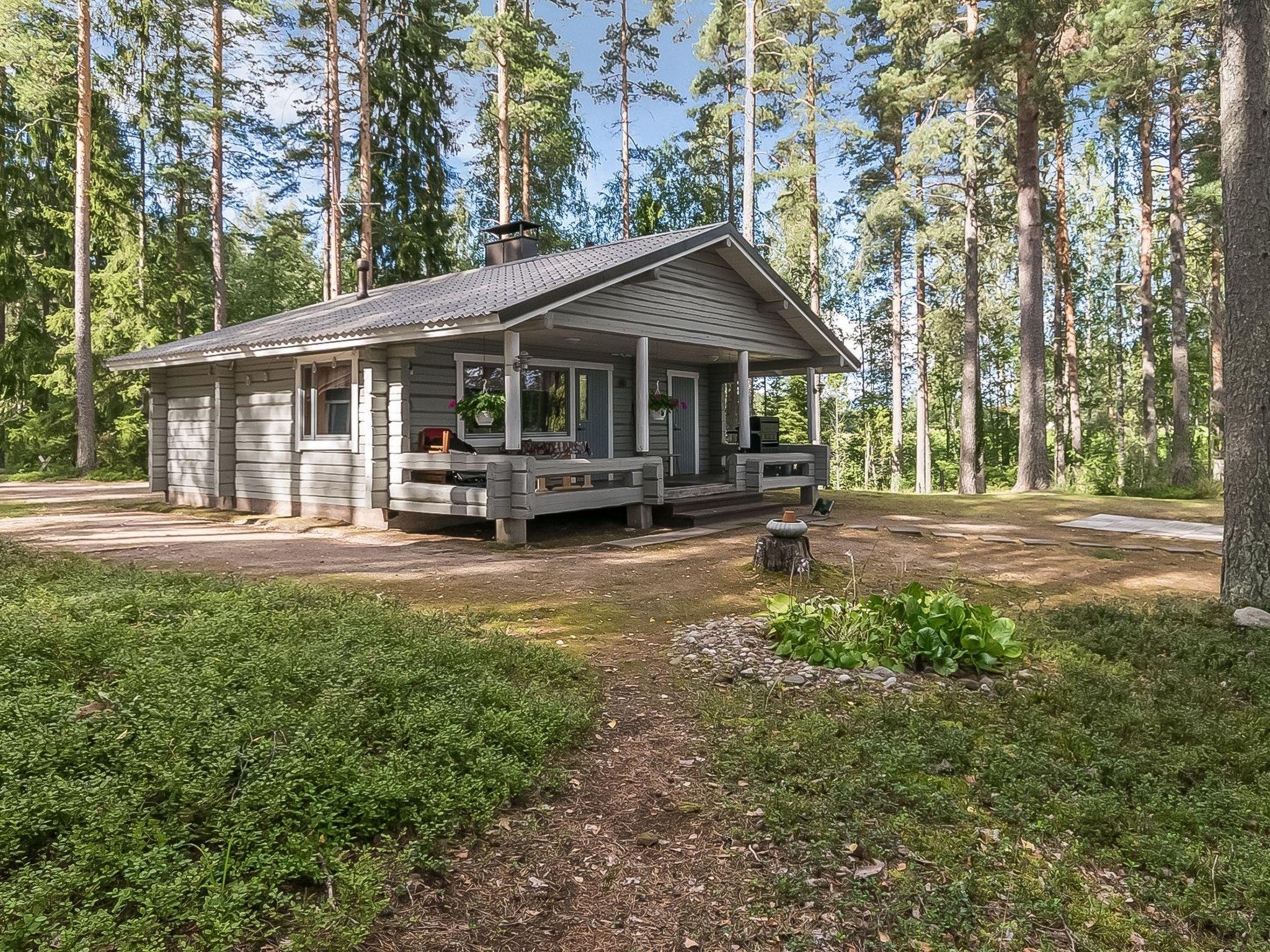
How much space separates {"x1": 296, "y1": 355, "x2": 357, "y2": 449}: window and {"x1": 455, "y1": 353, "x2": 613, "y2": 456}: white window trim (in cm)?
156

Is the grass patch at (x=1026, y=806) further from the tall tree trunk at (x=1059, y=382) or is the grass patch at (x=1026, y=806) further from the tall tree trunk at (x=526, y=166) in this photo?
the tall tree trunk at (x=526, y=166)

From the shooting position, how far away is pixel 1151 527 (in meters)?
10.7

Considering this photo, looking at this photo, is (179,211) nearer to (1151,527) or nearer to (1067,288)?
(1151,527)

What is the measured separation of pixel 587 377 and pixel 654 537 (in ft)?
15.7

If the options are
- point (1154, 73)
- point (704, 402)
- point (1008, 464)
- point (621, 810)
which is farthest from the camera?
point (1008, 464)

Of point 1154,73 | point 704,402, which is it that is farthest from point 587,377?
point 1154,73

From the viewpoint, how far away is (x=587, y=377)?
14016 mm

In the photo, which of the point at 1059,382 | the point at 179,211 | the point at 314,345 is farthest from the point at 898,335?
the point at 179,211

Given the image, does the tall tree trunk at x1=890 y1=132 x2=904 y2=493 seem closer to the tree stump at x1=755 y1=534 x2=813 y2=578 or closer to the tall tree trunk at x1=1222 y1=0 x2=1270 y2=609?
the tall tree trunk at x1=1222 y1=0 x2=1270 y2=609

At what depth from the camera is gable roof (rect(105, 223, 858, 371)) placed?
9.55m

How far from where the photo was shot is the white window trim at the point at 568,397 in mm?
11633

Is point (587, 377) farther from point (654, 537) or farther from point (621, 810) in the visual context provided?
point (621, 810)

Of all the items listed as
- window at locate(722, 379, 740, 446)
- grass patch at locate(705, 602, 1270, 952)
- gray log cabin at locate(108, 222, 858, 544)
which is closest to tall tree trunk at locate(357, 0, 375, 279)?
gray log cabin at locate(108, 222, 858, 544)

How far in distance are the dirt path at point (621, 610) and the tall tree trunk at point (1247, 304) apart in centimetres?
112
